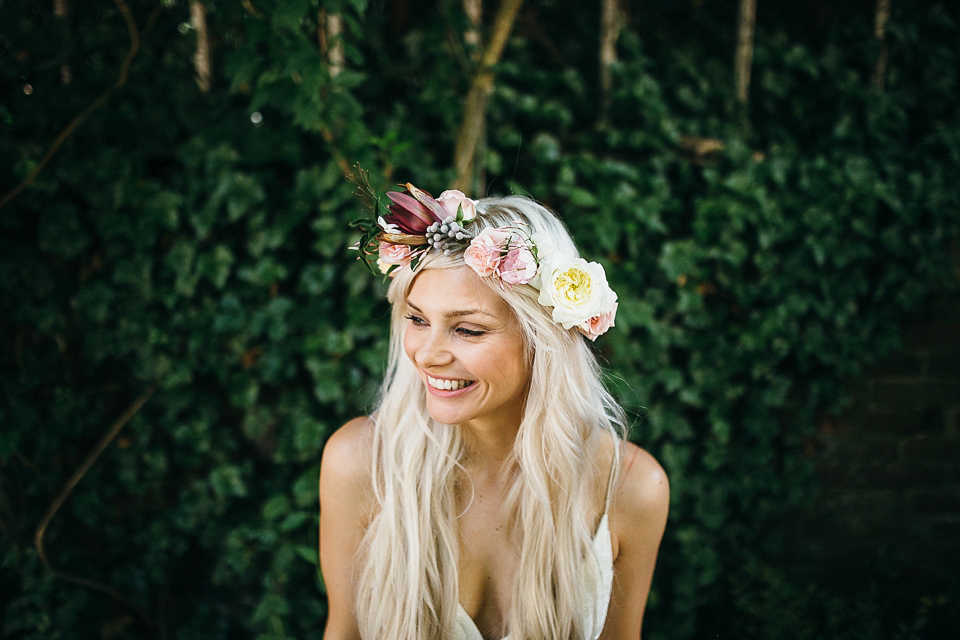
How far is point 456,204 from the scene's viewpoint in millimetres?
1549

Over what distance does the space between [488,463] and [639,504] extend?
0.48 m

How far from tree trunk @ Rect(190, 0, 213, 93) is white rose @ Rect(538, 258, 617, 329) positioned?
1884mm

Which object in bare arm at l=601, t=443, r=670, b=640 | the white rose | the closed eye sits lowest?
bare arm at l=601, t=443, r=670, b=640

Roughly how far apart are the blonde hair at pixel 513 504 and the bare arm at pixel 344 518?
0.05m

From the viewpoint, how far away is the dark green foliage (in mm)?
2379

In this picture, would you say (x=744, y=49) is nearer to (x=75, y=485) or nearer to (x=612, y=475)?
(x=612, y=475)

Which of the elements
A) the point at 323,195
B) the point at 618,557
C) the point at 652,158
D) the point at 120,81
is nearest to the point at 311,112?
the point at 323,195

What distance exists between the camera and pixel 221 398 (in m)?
2.59

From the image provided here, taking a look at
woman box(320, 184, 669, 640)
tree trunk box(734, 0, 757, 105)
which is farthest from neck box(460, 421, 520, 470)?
tree trunk box(734, 0, 757, 105)

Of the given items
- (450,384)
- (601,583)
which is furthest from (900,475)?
(450,384)

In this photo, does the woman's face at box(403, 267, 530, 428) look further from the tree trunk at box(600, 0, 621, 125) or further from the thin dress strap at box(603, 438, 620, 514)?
the tree trunk at box(600, 0, 621, 125)

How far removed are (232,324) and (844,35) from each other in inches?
125

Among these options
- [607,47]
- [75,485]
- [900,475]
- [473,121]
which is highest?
[607,47]

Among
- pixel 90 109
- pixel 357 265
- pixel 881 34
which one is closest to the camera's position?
pixel 90 109
